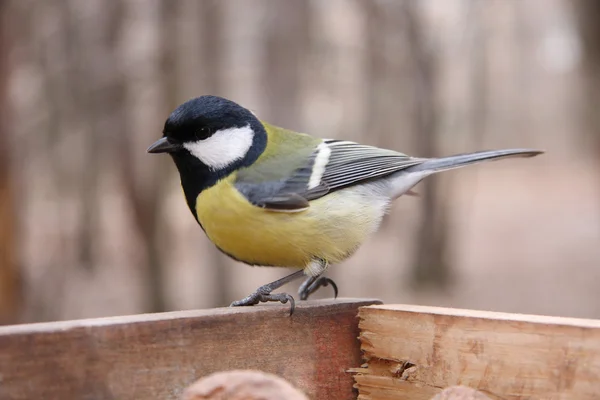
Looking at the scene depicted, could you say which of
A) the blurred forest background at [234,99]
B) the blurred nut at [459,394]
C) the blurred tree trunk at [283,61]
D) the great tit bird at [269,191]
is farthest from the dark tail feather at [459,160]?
the blurred tree trunk at [283,61]

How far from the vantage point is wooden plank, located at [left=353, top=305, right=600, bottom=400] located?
5.32 ft

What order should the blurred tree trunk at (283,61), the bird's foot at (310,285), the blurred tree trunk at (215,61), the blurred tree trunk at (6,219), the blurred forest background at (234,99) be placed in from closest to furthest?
the bird's foot at (310,285)
the blurred tree trunk at (6,219)
the blurred tree trunk at (283,61)
the blurred forest background at (234,99)
the blurred tree trunk at (215,61)

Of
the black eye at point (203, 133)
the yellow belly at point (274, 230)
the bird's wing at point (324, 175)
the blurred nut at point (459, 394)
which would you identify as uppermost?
the black eye at point (203, 133)

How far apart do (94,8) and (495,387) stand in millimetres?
8246

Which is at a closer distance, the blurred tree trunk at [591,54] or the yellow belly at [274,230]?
the yellow belly at [274,230]

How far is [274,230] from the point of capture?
101 inches

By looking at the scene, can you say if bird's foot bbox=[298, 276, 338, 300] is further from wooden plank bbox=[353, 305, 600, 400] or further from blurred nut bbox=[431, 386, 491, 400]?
blurred nut bbox=[431, 386, 491, 400]

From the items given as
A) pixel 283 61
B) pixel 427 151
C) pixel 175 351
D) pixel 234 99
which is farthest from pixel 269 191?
pixel 234 99

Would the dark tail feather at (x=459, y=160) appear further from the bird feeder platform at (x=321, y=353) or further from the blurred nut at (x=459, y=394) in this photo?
the blurred nut at (x=459, y=394)

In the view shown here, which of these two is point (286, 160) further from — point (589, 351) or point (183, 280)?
point (183, 280)

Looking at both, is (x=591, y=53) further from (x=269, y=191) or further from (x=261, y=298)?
(x=261, y=298)

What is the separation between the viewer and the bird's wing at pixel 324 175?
2.61m

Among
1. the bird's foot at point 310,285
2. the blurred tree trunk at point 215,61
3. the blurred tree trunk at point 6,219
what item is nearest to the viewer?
the bird's foot at point 310,285

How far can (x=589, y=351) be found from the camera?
1596mm
